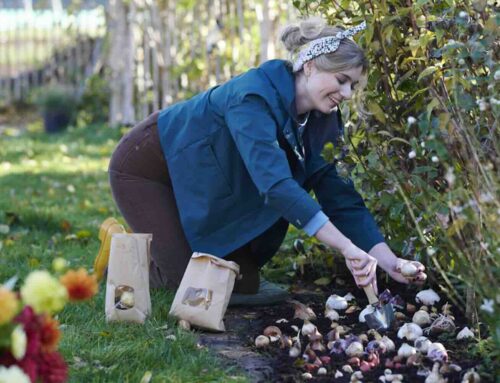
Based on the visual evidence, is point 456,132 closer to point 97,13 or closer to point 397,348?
point 397,348

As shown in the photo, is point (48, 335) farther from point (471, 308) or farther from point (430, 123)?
point (471, 308)

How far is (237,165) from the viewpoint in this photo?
332 centimetres

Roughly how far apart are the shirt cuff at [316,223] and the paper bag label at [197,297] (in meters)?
0.46

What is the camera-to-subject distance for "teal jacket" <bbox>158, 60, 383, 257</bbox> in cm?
315

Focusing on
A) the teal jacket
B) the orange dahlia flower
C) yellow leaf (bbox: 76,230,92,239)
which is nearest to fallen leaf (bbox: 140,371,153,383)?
the orange dahlia flower

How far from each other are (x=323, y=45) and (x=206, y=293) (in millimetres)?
925

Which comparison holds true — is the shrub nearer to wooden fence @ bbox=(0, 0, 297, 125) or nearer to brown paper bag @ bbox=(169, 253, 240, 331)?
brown paper bag @ bbox=(169, 253, 240, 331)

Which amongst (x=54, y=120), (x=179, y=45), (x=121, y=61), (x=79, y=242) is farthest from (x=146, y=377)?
(x=54, y=120)

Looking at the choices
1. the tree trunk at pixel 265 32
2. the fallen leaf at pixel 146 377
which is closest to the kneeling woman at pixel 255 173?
the fallen leaf at pixel 146 377

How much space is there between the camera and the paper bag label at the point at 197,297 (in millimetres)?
3088

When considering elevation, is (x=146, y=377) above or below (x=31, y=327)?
below

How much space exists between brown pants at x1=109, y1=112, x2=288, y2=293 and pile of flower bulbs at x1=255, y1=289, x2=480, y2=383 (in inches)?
13.7

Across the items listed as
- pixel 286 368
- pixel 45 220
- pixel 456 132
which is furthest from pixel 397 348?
pixel 45 220

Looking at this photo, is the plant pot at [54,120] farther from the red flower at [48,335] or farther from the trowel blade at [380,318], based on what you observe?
the red flower at [48,335]
